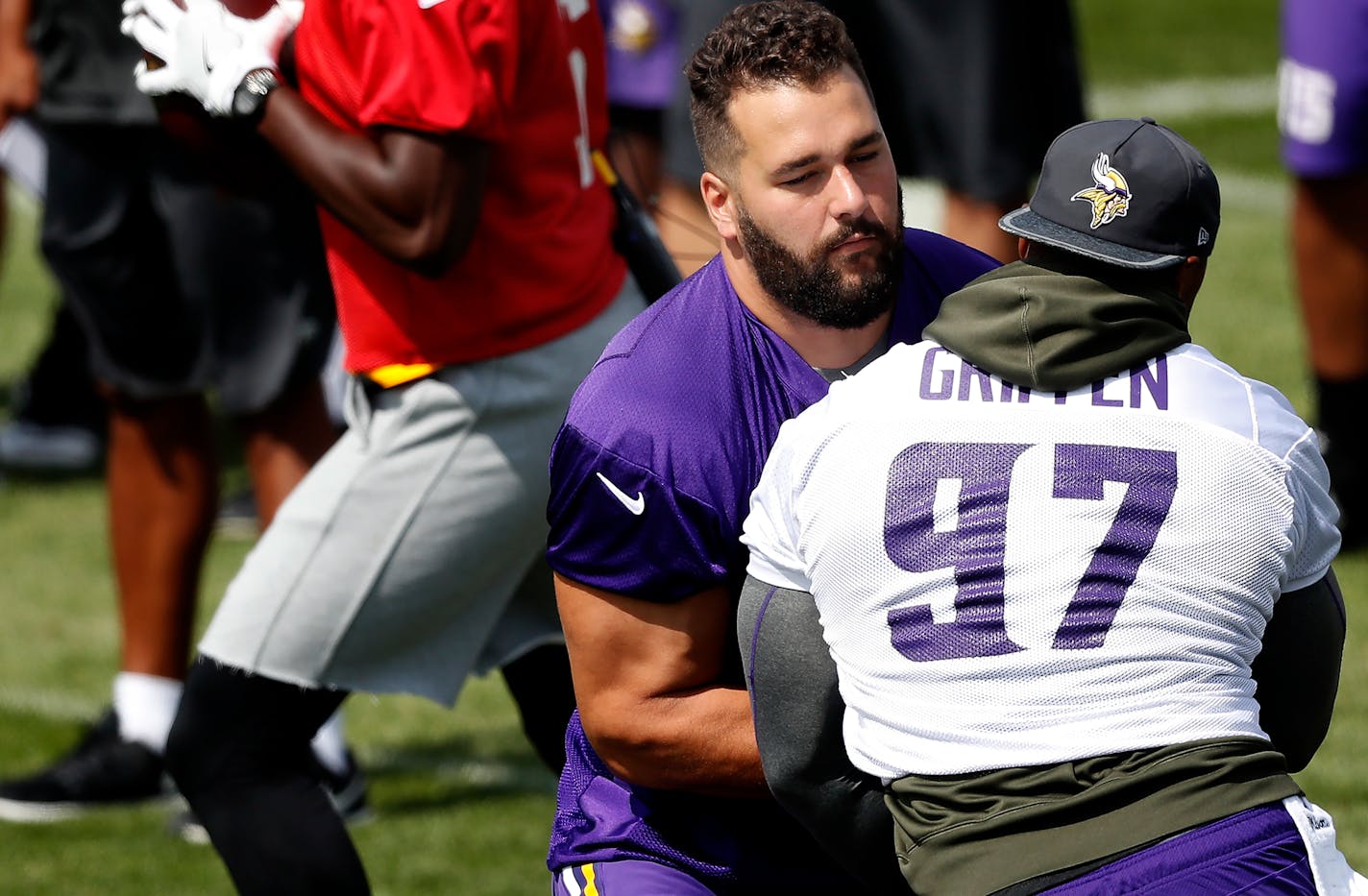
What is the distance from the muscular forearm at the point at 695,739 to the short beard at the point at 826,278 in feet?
1.80

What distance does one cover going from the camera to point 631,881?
3.05 metres

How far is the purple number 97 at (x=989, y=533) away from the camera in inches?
97.5

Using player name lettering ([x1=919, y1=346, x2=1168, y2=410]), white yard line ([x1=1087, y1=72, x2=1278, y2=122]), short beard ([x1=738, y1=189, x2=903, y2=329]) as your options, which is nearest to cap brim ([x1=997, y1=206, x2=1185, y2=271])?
player name lettering ([x1=919, y1=346, x2=1168, y2=410])

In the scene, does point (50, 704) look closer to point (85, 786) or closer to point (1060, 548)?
point (85, 786)

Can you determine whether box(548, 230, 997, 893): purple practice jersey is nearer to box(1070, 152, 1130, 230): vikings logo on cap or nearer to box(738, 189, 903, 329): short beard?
box(738, 189, 903, 329): short beard

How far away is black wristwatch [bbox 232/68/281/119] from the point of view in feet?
11.2

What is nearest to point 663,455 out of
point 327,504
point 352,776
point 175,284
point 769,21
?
point 769,21

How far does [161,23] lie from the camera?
3498 millimetres

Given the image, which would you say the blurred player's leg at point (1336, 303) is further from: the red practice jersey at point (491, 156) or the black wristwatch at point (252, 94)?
the black wristwatch at point (252, 94)

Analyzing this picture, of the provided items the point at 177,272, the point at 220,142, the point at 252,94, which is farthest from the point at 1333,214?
the point at 252,94

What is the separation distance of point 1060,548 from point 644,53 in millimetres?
5112

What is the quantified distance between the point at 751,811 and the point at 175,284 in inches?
97.2

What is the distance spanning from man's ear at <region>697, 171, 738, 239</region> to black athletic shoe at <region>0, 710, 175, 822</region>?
2.35 m

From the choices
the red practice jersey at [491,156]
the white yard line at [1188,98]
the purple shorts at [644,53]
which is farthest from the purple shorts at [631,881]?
the white yard line at [1188,98]
